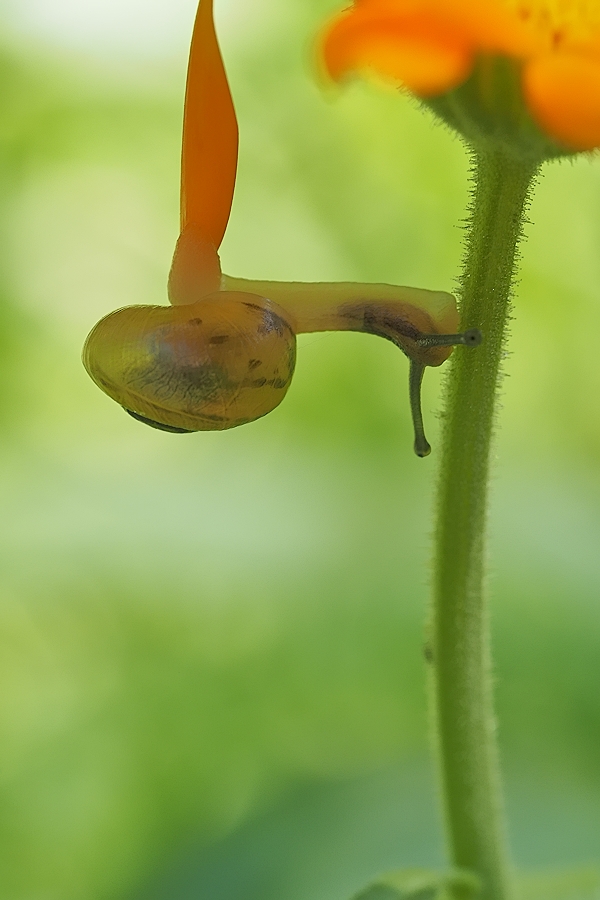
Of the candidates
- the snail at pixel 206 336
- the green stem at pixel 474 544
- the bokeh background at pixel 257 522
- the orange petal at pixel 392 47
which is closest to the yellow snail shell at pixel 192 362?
the snail at pixel 206 336

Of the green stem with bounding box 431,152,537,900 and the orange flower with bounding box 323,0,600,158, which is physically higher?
the orange flower with bounding box 323,0,600,158

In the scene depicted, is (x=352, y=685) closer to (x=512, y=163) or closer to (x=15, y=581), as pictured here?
(x=15, y=581)

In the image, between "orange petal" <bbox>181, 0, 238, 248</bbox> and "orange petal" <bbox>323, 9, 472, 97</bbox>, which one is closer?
"orange petal" <bbox>323, 9, 472, 97</bbox>

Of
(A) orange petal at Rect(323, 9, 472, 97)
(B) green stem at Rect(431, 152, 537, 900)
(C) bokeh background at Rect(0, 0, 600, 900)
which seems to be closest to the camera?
(A) orange petal at Rect(323, 9, 472, 97)

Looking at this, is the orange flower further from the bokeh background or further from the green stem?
the bokeh background

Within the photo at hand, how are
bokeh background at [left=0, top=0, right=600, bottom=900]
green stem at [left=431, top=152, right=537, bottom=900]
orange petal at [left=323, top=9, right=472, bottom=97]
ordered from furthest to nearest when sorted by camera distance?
bokeh background at [left=0, top=0, right=600, bottom=900] < green stem at [left=431, top=152, right=537, bottom=900] < orange petal at [left=323, top=9, right=472, bottom=97]

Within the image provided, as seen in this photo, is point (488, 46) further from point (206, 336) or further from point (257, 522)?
point (257, 522)

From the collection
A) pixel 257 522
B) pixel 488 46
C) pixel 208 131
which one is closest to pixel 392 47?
pixel 488 46

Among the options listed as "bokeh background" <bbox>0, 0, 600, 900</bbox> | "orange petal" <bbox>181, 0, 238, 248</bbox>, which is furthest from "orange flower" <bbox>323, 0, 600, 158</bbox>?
"bokeh background" <bbox>0, 0, 600, 900</bbox>
